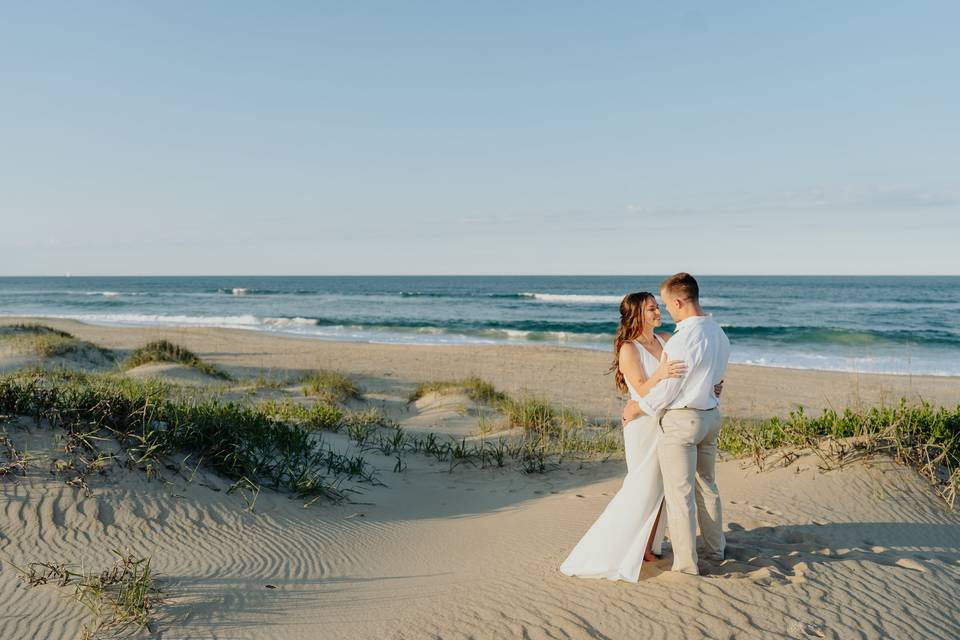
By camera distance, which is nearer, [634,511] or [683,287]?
[683,287]

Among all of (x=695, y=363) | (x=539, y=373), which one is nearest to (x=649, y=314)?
(x=695, y=363)

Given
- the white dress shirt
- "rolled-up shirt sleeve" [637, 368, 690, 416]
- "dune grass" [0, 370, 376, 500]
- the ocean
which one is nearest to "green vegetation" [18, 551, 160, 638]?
"dune grass" [0, 370, 376, 500]

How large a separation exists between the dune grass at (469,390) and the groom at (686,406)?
7992mm

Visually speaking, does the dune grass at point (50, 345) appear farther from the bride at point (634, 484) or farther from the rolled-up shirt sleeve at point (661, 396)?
the rolled-up shirt sleeve at point (661, 396)

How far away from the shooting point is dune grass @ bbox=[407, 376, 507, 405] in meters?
12.4

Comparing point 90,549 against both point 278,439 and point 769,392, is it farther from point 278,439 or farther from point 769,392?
point 769,392

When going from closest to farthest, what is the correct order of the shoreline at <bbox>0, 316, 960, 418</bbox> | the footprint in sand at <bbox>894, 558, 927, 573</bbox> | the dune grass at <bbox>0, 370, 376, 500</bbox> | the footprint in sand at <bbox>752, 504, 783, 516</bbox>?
1. the footprint in sand at <bbox>894, 558, 927, 573</bbox>
2. the footprint in sand at <bbox>752, 504, 783, 516</bbox>
3. the dune grass at <bbox>0, 370, 376, 500</bbox>
4. the shoreline at <bbox>0, 316, 960, 418</bbox>

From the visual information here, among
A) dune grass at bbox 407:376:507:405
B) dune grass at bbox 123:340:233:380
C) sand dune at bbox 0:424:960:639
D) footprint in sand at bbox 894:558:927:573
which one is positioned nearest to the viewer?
sand dune at bbox 0:424:960:639

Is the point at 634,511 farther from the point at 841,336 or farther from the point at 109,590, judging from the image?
the point at 841,336

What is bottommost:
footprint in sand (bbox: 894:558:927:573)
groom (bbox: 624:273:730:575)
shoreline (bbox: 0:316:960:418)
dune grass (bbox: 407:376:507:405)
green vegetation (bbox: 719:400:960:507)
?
shoreline (bbox: 0:316:960:418)

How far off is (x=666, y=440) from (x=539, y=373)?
46.8ft

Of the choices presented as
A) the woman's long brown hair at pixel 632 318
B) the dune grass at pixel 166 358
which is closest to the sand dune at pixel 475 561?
the woman's long brown hair at pixel 632 318

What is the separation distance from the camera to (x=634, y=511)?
13.6 feet

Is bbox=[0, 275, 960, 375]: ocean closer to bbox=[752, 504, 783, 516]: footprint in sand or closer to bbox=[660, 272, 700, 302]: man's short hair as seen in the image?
bbox=[752, 504, 783, 516]: footprint in sand
